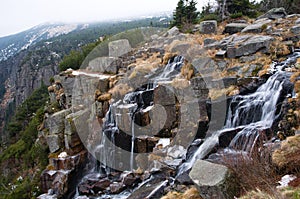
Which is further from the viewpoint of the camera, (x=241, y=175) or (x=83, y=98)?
(x=83, y=98)

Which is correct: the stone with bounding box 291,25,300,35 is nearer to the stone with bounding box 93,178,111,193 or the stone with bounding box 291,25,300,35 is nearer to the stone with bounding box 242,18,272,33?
the stone with bounding box 242,18,272,33

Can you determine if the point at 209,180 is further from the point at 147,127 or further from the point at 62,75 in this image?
the point at 62,75

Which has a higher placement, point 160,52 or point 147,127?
point 160,52

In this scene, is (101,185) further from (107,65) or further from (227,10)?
(227,10)

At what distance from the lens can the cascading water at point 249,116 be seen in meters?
11.4

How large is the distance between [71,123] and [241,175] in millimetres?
15618

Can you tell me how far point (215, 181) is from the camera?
7.86 meters

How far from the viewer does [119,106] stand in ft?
58.4

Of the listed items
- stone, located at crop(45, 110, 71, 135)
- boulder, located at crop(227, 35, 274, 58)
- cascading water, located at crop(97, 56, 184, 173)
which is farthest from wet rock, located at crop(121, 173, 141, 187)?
stone, located at crop(45, 110, 71, 135)

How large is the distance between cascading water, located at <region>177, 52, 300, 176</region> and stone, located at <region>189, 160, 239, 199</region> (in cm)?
273

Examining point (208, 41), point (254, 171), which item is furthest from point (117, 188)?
point (208, 41)

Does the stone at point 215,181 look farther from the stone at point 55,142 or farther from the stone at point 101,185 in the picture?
the stone at point 55,142

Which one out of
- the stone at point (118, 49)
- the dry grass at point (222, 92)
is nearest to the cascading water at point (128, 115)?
the dry grass at point (222, 92)

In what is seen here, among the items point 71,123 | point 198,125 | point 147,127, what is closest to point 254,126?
point 198,125
